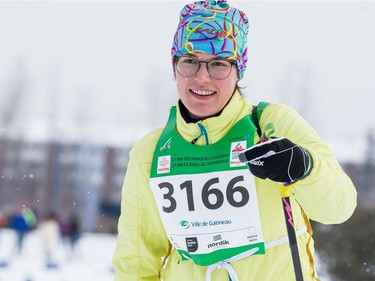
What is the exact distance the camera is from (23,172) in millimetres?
49125

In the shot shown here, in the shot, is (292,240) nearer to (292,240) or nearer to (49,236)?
(292,240)

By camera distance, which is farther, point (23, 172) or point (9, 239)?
point (23, 172)

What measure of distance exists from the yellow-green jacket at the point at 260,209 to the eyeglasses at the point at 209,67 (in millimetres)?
113

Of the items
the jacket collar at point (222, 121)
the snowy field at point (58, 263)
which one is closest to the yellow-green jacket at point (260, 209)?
the jacket collar at point (222, 121)

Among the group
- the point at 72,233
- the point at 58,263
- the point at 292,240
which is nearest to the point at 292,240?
the point at 292,240

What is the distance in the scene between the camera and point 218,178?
8.76 feet

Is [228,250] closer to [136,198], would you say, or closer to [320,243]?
[136,198]

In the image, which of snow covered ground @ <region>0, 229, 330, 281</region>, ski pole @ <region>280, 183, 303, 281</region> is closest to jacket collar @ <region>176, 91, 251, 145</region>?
ski pole @ <region>280, 183, 303, 281</region>

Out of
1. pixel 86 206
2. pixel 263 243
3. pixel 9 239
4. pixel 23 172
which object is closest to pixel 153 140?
pixel 263 243

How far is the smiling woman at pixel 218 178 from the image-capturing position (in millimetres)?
2629

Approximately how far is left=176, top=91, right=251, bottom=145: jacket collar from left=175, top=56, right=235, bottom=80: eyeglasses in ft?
0.36

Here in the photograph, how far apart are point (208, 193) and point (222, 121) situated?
0.28 meters

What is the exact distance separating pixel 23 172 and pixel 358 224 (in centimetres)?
4114

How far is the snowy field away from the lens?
13375 millimetres
